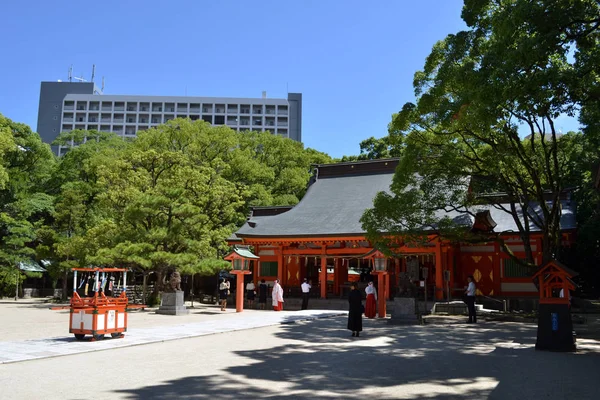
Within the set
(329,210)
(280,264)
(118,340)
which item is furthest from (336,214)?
(118,340)

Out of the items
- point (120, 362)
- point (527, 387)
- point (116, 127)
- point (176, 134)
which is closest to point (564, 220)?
point (527, 387)

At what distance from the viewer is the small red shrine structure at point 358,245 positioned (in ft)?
67.8

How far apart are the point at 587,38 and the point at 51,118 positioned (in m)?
80.1

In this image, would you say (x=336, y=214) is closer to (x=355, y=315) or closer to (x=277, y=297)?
(x=277, y=297)

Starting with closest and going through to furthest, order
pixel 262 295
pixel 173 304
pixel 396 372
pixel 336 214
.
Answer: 1. pixel 396 372
2. pixel 173 304
3. pixel 262 295
4. pixel 336 214

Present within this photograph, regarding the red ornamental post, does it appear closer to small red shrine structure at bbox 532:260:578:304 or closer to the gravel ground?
the gravel ground

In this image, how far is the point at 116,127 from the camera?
7906 cm

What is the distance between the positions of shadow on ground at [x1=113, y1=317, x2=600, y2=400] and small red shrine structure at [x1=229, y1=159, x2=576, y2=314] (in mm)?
7628

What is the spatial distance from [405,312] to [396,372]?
26.4 feet

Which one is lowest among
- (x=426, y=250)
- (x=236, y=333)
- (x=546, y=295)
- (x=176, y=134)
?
(x=236, y=333)

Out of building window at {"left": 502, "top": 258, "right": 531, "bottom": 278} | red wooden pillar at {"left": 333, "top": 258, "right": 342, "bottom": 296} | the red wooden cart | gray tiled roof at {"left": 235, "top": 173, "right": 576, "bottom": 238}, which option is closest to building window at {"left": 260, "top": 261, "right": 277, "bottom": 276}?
gray tiled roof at {"left": 235, "top": 173, "right": 576, "bottom": 238}

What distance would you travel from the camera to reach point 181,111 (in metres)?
79.8

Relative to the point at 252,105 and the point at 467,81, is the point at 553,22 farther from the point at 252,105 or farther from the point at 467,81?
the point at 252,105

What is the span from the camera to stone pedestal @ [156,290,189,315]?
60.4 feet
